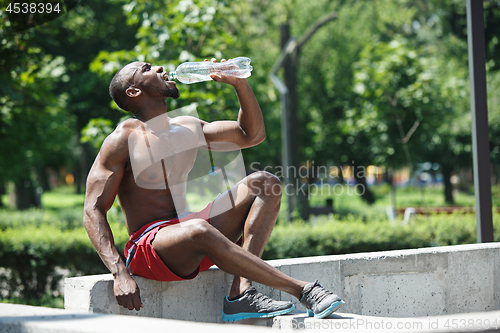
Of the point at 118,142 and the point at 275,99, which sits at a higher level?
the point at 275,99

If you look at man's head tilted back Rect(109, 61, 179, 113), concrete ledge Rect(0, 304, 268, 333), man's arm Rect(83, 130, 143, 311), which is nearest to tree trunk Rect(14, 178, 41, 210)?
man's head tilted back Rect(109, 61, 179, 113)

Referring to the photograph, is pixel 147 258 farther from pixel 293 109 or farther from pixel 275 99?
pixel 275 99

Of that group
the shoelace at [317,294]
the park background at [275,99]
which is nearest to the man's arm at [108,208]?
the shoelace at [317,294]

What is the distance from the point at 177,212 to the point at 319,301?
44.1 inches

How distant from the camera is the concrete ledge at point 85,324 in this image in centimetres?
186

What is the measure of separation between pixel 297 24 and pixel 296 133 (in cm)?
853

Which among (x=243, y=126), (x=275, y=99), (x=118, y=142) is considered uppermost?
(x=275, y=99)

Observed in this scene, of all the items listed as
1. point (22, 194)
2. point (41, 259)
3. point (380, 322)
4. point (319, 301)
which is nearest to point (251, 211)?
point (319, 301)

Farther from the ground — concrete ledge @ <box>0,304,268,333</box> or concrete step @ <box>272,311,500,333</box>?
concrete ledge @ <box>0,304,268,333</box>

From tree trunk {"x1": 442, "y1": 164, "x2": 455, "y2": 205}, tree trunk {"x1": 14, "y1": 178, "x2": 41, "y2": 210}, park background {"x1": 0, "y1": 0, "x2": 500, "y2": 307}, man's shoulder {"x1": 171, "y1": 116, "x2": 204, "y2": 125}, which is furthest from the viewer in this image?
tree trunk {"x1": 442, "y1": 164, "x2": 455, "y2": 205}

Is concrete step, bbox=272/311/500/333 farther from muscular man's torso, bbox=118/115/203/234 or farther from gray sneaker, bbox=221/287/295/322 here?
muscular man's torso, bbox=118/115/203/234

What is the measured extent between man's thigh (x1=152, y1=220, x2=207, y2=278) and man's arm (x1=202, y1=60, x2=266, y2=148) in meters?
0.82

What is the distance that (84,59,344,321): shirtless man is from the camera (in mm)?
2721

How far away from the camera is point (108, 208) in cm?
290
